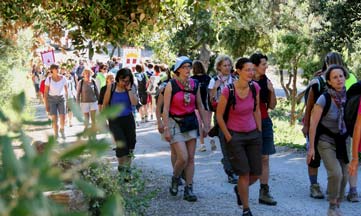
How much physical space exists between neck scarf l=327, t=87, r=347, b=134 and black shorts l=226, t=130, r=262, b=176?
84 centimetres

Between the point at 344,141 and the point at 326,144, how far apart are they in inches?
7.6

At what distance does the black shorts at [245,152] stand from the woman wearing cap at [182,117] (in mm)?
1209

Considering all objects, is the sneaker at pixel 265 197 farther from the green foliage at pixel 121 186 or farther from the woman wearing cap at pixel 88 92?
the woman wearing cap at pixel 88 92

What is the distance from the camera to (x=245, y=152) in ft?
22.0

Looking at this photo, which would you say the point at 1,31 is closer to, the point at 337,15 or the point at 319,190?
the point at 319,190

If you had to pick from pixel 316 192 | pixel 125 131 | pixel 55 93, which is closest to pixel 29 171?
pixel 316 192

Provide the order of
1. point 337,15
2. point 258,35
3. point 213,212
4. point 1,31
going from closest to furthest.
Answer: point 213,212, point 1,31, point 337,15, point 258,35

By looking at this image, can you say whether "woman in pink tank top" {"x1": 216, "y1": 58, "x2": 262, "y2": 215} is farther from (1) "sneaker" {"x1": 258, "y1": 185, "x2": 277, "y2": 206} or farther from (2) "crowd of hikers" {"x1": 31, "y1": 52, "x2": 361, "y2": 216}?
(1) "sneaker" {"x1": 258, "y1": 185, "x2": 277, "y2": 206}

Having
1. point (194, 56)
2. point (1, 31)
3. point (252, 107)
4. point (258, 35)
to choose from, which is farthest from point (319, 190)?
point (194, 56)

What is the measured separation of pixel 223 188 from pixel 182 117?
5.11ft

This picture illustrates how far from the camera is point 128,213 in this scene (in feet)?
19.8

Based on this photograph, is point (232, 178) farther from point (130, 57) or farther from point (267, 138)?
point (130, 57)

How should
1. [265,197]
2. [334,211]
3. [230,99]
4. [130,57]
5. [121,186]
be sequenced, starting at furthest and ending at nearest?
[130,57], [265,197], [334,211], [230,99], [121,186]

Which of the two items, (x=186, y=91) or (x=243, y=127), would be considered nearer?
(x=243, y=127)
